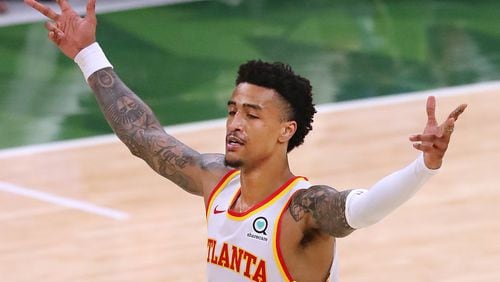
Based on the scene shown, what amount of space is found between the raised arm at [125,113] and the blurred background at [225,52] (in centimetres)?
518

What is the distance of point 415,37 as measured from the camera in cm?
1288

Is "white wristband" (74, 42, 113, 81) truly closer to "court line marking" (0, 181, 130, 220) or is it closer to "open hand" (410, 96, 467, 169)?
"open hand" (410, 96, 467, 169)

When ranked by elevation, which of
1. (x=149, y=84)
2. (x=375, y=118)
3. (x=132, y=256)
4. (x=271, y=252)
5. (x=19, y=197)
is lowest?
(x=271, y=252)

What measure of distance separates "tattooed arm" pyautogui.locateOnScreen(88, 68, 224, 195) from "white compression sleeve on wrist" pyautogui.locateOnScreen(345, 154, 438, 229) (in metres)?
1.00

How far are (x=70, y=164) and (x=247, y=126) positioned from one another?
18.0 feet

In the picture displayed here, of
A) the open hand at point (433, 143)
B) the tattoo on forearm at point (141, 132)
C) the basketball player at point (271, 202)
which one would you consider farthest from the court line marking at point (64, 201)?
the open hand at point (433, 143)

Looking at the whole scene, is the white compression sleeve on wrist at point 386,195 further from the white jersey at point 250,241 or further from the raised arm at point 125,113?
the raised arm at point 125,113

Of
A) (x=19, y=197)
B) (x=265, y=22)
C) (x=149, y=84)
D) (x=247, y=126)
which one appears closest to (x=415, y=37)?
(x=265, y=22)

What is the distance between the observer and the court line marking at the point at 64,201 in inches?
363

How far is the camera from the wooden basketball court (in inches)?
329

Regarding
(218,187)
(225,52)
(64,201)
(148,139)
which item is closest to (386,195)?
(218,187)

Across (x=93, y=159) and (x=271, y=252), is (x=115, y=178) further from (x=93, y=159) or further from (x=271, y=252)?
(x=271, y=252)

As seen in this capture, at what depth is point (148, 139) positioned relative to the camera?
5.51 metres

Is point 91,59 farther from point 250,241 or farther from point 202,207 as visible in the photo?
point 202,207
